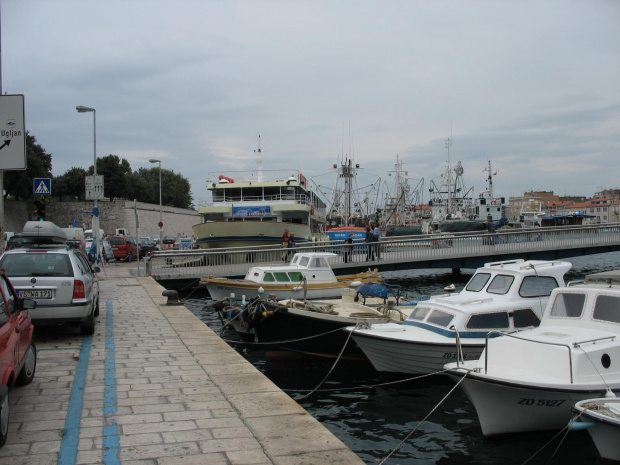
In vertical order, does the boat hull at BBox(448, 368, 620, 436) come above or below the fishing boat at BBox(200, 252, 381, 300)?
below

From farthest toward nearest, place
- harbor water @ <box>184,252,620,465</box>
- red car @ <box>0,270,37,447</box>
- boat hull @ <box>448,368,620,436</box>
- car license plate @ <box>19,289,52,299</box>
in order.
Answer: car license plate @ <box>19,289,52,299</box>, harbor water @ <box>184,252,620,465</box>, boat hull @ <box>448,368,620,436</box>, red car @ <box>0,270,37,447</box>

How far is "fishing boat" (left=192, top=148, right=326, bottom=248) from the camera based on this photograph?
29016 millimetres

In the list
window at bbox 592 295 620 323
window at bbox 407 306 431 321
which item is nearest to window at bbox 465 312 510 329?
window at bbox 407 306 431 321

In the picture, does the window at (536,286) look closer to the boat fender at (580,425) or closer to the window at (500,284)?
the window at (500,284)

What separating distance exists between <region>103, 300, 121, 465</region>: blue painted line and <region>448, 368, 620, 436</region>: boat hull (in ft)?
15.1

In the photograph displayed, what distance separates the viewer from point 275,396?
661 centimetres

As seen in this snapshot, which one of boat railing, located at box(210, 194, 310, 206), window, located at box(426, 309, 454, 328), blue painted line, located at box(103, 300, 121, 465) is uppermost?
boat railing, located at box(210, 194, 310, 206)

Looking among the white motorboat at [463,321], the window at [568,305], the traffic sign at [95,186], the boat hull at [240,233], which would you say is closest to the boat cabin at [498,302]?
the white motorboat at [463,321]

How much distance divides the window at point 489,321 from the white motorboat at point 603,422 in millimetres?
4227

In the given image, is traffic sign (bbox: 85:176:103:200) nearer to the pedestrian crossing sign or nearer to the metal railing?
the metal railing

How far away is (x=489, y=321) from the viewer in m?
11.0

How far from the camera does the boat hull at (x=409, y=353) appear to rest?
34.3 feet

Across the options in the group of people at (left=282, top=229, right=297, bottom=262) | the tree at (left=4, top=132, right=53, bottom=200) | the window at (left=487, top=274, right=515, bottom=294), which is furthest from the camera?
the tree at (left=4, top=132, right=53, bottom=200)

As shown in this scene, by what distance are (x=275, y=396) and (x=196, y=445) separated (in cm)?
169
